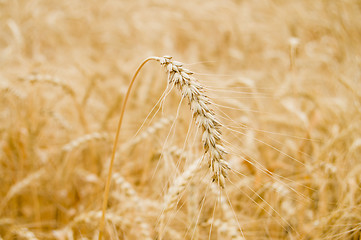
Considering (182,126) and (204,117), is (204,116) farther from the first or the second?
(182,126)

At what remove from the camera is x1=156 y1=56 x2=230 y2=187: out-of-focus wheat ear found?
1.91 feet

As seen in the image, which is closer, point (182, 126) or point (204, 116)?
point (204, 116)

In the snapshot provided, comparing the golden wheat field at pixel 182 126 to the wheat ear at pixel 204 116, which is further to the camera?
the golden wheat field at pixel 182 126

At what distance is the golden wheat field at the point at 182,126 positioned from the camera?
0.87 m

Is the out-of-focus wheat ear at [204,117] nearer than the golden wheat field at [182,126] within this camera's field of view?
Yes

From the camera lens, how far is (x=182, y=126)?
1359mm

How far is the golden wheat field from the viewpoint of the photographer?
0.87 metres

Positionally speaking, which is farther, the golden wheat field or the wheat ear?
the golden wheat field

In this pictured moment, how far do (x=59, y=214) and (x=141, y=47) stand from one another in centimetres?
173

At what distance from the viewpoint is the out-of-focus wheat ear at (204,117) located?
0.58m

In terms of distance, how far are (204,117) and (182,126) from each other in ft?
2.50

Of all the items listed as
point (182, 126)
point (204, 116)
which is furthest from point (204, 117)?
point (182, 126)

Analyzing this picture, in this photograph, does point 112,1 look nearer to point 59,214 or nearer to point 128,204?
point 59,214

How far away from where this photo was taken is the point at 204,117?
0.60 m
